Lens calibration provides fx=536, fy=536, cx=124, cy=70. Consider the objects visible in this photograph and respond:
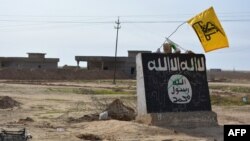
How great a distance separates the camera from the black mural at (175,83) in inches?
682

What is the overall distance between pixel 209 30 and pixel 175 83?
2.09m

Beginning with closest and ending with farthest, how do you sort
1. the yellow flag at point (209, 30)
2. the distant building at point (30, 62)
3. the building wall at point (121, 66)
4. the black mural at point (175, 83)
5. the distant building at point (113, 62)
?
the black mural at point (175, 83), the yellow flag at point (209, 30), the distant building at point (30, 62), the distant building at point (113, 62), the building wall at point (121, 66)

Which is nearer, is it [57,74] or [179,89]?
[179,89]

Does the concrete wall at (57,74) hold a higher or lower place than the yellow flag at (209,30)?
higher

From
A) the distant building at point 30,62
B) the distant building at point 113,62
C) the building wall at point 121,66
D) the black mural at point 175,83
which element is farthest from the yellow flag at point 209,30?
the building wall at point 121,66

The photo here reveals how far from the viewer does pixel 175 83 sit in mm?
17656

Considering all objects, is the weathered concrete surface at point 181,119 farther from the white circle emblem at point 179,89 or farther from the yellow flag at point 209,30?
the yellow flag at point 209,30

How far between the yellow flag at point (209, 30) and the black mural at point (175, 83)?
2.23 feet

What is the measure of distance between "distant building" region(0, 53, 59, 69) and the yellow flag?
201 feet

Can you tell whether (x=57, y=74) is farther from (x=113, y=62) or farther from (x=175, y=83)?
(x=175, y=83)

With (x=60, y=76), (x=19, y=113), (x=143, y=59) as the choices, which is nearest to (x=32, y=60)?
(x=60, y=76)

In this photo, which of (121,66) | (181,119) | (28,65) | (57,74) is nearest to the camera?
(181,119)

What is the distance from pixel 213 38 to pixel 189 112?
2560mm

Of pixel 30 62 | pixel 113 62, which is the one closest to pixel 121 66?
pixel 113 62
